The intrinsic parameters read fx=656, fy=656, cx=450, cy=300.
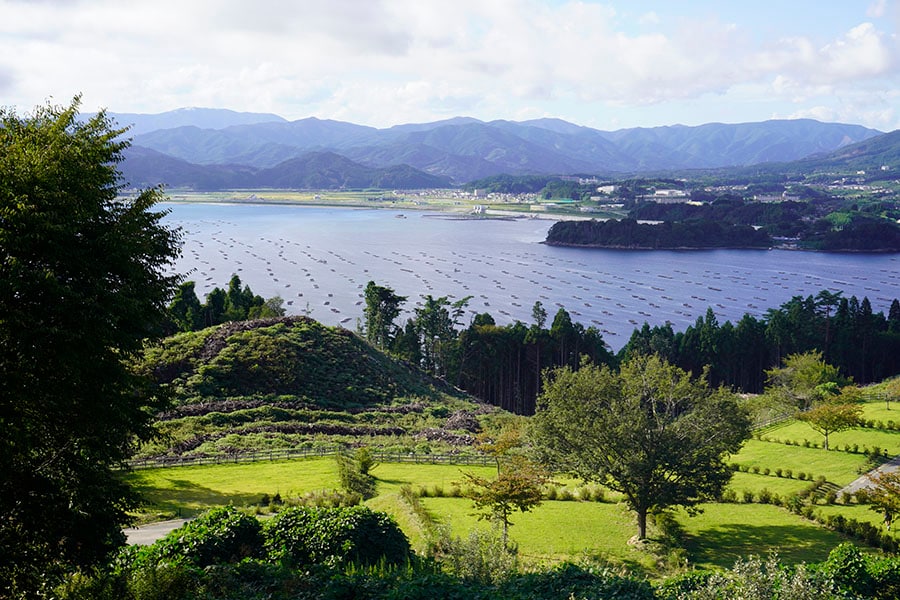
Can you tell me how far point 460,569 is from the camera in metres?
14.8

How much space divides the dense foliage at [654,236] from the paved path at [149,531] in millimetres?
162518

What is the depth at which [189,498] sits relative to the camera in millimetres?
25031

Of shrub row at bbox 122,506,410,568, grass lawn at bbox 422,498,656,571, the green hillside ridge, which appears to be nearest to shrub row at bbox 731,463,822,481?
grass lawn at bbox 422,498,656,571

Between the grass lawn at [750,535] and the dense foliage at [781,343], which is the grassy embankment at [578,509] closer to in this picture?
the grass lawn at [750,535]

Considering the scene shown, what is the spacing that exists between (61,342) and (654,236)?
600 ft

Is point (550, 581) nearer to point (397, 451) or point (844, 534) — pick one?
point (844, 534)

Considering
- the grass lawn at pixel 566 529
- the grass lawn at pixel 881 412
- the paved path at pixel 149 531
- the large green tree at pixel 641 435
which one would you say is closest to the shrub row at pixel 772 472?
the grass lawn at pixel 566 529

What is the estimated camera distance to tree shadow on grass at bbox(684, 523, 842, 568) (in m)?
20.5

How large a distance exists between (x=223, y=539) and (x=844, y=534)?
811 inches

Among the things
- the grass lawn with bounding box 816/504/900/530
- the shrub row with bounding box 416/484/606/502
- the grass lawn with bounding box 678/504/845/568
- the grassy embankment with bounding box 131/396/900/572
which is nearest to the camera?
the grass lawn with bounding box 678/504/845/568

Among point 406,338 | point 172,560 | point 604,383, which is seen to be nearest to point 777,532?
point 604,383

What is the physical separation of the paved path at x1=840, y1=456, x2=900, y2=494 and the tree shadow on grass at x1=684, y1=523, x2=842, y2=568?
6235mm

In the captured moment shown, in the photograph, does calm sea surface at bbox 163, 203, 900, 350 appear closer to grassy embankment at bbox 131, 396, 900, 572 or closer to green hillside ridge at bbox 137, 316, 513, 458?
green hillside ridge at bbox 137, 316, 513, 458

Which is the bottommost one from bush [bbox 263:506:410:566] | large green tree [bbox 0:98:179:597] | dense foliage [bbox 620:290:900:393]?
dense foliage [bbox 620:290:900:393]
